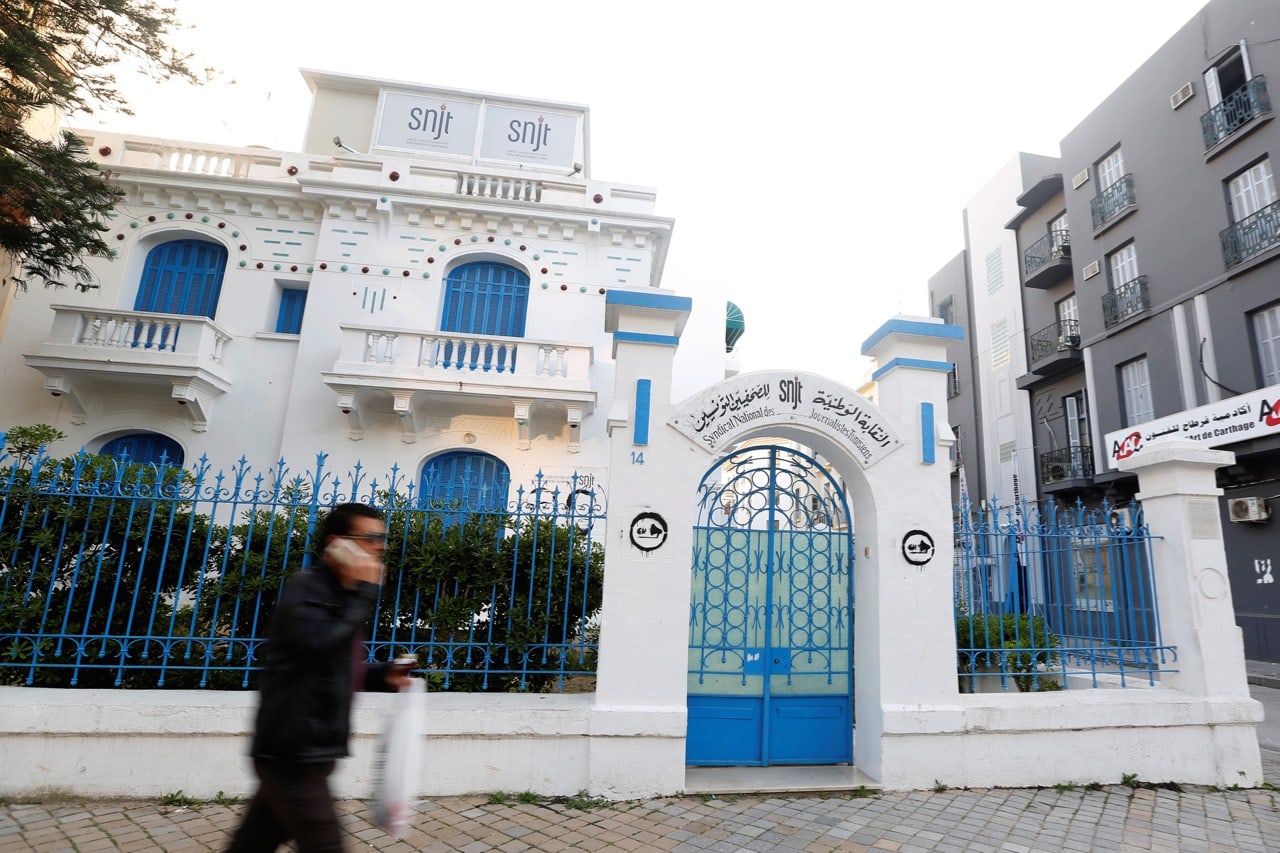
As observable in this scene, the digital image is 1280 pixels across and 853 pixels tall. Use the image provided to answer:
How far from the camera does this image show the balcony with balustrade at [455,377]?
11.0m

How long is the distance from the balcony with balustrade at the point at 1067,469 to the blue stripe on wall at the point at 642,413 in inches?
667

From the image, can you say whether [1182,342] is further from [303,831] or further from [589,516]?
[303,831]

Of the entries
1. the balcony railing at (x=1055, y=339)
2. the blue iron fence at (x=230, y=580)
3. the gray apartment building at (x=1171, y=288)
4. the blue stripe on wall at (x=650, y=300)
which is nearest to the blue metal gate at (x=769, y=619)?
the blue iron fence at (x=230, y=580)

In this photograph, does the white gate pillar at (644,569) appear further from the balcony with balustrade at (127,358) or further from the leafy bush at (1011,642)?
the balcony with balustrade at (127,358)

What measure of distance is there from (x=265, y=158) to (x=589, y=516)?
38.1 feet

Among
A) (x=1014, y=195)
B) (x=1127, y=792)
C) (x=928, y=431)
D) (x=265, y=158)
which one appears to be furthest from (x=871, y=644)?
(x=1014, y=195)

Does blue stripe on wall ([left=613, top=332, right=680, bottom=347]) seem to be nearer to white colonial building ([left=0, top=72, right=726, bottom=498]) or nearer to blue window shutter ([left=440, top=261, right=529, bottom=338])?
white colonial building ([left=0, top=72, right=726, bottom=498])

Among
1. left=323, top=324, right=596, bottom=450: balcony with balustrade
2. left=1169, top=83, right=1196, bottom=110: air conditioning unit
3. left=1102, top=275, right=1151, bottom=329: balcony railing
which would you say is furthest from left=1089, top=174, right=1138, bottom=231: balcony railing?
left=323, top=324, right=596, bottom=450: balcony with balustrade

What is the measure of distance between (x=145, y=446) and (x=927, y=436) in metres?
12.5

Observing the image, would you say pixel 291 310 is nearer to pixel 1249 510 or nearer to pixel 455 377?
pixel 455 377

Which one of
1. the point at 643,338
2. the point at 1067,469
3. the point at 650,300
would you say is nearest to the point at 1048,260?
the point at 1067,469

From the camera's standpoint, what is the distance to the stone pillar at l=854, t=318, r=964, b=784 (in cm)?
516

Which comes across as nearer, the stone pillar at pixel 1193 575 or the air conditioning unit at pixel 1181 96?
the stone pillar at pixel 1193 575

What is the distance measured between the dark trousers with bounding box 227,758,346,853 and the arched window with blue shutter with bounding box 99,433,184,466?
36.5 feet
